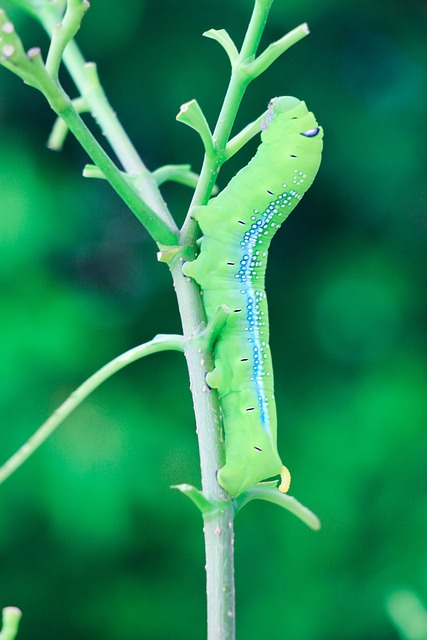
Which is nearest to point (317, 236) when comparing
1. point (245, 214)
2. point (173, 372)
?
point (173, 372)

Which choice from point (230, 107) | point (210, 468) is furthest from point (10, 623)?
point (230, 107)

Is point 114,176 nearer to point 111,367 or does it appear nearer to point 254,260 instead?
point 111,367

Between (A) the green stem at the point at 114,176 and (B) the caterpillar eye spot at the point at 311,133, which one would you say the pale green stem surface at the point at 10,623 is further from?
(B) the caterpillar eye spot at the point at 311,133

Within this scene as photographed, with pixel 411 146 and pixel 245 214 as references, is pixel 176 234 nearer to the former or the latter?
pixel 245 214

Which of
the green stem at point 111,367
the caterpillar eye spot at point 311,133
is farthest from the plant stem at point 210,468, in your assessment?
the caterpillar eye spot at point 311,133

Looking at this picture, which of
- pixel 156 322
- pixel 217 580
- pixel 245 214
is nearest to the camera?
pixel 217 580

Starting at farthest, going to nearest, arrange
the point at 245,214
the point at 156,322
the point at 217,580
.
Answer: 1. the point at 156,322
2. the point at 245,214
3. the point at 217,580
